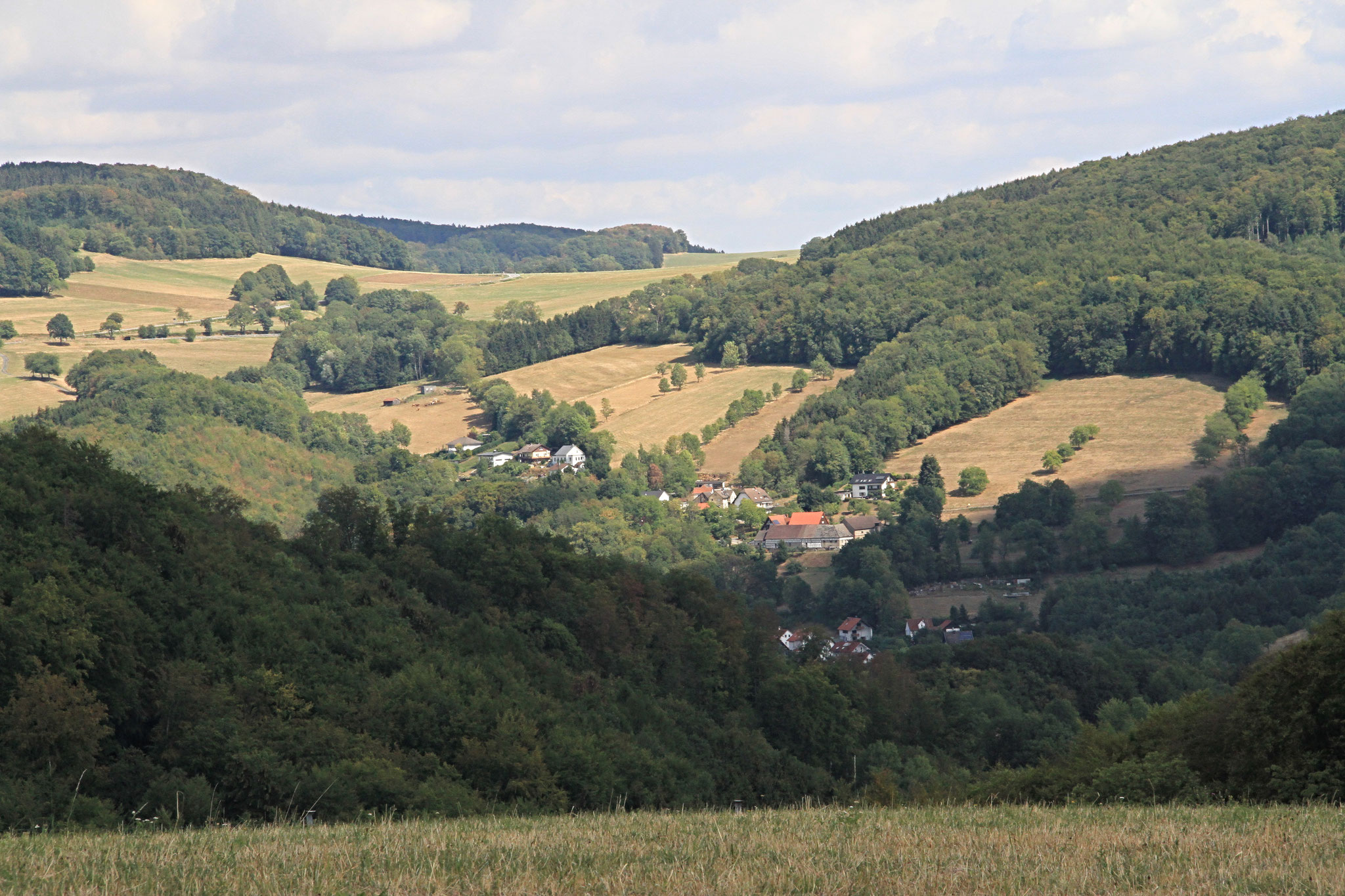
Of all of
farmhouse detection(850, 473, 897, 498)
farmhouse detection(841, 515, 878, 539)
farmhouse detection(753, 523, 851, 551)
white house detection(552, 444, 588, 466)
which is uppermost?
white house detection(552, 444, 588, 466)

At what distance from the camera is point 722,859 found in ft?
47.3

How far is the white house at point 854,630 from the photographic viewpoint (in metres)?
119

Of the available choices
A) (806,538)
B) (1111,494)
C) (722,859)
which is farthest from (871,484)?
(722,859)

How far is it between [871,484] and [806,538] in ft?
60.9

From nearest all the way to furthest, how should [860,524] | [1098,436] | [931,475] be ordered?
[860,524], [931,475], [1098,436]

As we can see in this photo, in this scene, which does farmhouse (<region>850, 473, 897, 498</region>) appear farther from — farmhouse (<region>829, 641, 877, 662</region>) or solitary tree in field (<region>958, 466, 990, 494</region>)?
farmhouse (<region>829, 641, 877, 662</region>)

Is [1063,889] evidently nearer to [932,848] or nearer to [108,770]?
[932,848]

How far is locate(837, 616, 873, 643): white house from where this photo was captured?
4690 inches

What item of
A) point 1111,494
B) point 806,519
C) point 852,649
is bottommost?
point 806,519

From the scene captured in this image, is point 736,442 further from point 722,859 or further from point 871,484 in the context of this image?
point 722,859

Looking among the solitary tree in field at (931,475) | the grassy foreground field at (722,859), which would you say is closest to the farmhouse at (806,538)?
the solitary tree in field at (931,475)

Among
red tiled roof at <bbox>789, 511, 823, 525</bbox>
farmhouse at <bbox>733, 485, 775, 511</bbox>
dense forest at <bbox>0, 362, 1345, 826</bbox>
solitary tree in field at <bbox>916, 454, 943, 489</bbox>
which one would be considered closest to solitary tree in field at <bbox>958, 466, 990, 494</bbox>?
solitary tree in field at <bbox>916, 454, 943, 489</bbox>

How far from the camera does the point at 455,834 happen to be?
55.9 ft

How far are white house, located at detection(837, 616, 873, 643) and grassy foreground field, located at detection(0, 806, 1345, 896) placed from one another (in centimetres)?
10104
